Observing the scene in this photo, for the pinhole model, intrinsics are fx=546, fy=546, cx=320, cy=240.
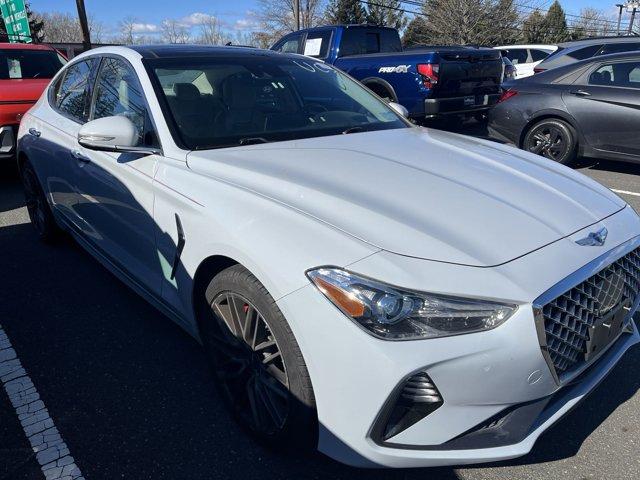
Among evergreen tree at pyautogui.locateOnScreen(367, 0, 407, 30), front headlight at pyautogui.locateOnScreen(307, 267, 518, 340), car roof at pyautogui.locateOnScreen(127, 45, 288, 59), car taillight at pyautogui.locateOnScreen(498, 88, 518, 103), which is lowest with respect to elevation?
front headlight at pyautogui.locateOnScreen(307, 267, 518, 340)

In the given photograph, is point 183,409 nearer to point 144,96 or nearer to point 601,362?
point 144,96

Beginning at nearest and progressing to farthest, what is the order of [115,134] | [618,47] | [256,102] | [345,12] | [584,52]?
[115,134], [256,102], [584,52], [618,47], [345,12]

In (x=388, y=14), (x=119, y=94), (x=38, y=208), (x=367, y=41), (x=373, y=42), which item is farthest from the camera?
(x=388, y=14)

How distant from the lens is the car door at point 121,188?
2811 millimetres

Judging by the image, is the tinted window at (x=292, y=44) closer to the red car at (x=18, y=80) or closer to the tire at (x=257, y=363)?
the red car at (x=18, y=80)

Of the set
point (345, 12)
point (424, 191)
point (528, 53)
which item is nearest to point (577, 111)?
point (424, 191)

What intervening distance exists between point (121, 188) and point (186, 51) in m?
0.97

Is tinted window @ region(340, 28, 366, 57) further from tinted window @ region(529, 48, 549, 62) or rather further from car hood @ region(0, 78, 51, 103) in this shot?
tinted window @ region(529, 48, 549, 62)

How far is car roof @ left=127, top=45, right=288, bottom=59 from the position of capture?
3219mm

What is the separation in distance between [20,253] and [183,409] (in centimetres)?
285

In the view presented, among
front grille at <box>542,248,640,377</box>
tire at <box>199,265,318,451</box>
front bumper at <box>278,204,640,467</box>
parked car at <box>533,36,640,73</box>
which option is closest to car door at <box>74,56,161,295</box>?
tire at <box>199,265,318,451</box>

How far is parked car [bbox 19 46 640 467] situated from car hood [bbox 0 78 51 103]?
4248mm

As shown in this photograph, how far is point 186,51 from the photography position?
3.33 meters

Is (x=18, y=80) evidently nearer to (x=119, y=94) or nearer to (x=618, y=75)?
(x=119, y=94)
